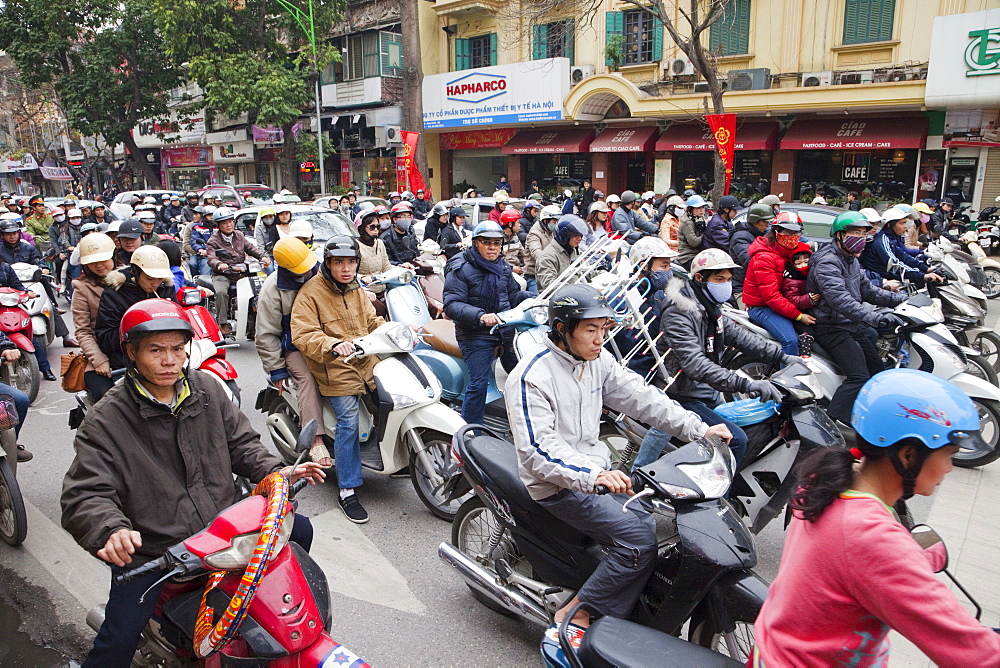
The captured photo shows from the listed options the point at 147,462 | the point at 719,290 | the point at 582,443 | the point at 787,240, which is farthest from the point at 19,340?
the point at 787,240

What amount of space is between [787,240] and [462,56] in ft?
81.2

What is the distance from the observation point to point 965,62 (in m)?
17.2

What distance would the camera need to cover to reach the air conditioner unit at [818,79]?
1970 cm

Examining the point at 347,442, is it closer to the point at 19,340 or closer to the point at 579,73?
the point at 19,340

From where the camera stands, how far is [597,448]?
331 centimetres

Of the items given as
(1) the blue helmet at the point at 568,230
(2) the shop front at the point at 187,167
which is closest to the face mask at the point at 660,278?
(1) the blue helmet at the point at 568,230

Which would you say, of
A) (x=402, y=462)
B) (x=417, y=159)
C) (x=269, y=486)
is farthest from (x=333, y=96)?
(x=269, y=486)

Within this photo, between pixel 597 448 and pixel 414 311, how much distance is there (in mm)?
4066

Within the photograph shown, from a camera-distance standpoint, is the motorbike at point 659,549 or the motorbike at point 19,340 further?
the motorbike at point 19,340

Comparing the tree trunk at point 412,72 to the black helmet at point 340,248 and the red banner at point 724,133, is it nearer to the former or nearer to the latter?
the red banner at point 724,133

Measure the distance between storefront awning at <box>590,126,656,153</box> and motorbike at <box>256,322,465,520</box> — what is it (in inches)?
803

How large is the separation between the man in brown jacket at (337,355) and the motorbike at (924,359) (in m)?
2.81

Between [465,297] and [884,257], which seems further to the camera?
[884,257]

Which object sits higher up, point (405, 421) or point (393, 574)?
point (405, 421)
